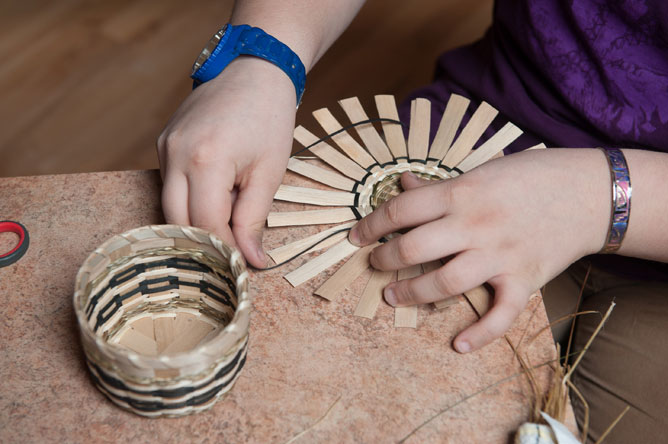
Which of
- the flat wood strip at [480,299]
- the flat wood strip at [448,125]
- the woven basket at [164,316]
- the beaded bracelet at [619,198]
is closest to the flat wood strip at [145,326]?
the woven basket at [164,316]

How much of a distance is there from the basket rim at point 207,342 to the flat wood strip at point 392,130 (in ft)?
1.48

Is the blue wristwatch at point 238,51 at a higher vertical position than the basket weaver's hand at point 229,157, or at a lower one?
higher

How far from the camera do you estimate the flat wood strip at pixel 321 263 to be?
2.88 feet

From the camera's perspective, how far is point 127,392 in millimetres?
657

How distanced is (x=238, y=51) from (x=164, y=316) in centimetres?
44

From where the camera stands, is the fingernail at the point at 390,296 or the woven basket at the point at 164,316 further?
the fingernail at the point at 390,296

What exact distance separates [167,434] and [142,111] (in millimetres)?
1968

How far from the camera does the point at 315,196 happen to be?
99 cm

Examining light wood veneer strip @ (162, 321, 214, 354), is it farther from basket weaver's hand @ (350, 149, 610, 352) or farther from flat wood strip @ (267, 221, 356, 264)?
basket weaver's hand @ (350, 149, 610, 352)

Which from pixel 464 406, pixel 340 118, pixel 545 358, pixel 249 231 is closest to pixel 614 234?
pixel 545 358

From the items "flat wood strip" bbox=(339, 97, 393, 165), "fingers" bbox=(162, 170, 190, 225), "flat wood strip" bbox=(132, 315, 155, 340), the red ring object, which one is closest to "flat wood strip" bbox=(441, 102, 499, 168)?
"flat wood strip" bbox=(339, 97, 393, 165)

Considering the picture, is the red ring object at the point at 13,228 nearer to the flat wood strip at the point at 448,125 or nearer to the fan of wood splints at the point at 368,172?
the fan of wood splints at the point at 368,172


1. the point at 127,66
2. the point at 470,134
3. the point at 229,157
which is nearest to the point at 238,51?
the point at 229,157

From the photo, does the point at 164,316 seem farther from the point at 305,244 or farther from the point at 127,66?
the point at 127,66
